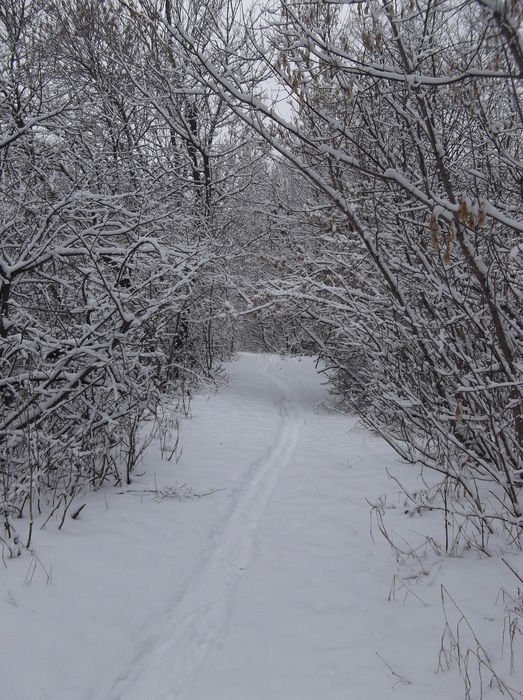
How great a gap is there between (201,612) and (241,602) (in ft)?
1.02

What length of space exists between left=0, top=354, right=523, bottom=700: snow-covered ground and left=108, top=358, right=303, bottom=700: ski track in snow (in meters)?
0.01

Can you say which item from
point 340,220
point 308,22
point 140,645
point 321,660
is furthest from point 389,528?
point 308,22

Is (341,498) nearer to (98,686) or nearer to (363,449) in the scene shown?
(363,449)

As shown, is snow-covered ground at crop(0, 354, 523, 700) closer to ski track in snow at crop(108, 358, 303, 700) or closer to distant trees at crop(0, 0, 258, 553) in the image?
ski track in snow at crop(108, 358, 303, 700)

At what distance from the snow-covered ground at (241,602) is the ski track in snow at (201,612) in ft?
0.04

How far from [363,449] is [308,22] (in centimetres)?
646


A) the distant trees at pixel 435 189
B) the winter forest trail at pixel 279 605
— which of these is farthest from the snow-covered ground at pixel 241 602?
the distant trees at pixel 435 189

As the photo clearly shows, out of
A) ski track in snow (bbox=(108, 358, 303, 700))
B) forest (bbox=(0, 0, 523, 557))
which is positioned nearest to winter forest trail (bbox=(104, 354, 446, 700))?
ski track in snow (bbox=(108, 358, 303, 700))

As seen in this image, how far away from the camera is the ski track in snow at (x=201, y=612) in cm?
281

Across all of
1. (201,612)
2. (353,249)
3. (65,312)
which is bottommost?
(201,612)

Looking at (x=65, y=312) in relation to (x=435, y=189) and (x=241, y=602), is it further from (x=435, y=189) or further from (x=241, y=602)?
(x=435, y=189)

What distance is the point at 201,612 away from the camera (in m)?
3.51

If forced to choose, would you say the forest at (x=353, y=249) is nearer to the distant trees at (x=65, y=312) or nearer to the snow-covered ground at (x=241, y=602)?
the distant trees at (x=65, y=312)

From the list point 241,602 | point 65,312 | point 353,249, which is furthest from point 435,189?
point 241,602
